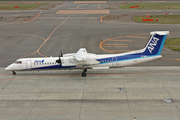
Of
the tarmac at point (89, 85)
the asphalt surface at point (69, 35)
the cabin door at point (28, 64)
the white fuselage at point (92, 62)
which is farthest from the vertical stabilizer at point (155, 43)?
the cabin door at point (28, 64)

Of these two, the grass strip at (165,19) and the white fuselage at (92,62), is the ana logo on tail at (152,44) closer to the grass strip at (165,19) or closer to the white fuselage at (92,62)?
the white fuselage at (92,62)

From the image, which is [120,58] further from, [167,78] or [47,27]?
[47,27]

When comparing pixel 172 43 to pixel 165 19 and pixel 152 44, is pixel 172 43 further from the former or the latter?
pixel 165 19

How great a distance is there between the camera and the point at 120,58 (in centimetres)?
3114

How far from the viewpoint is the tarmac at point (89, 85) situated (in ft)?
73.8

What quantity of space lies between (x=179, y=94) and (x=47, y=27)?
4690 cm

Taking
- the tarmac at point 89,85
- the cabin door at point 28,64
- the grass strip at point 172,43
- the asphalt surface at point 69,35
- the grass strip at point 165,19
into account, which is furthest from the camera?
the grass strip at point 165,19

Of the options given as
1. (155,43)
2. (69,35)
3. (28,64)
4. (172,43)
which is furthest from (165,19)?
(28,64)

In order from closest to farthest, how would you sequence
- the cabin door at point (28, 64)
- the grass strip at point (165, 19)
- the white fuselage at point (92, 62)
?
the white fuselage at point (92, 62) → the cabin door at point (28, 64) → the grass strip at point (165, 19)

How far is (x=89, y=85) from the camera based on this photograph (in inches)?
1142

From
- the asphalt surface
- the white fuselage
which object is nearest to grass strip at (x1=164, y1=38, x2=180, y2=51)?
the asphalt surface

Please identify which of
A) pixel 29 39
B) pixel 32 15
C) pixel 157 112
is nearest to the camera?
pixel 157 112

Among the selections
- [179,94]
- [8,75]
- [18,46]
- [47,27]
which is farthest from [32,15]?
[179,94]

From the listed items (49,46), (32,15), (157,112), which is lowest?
(157,112)
